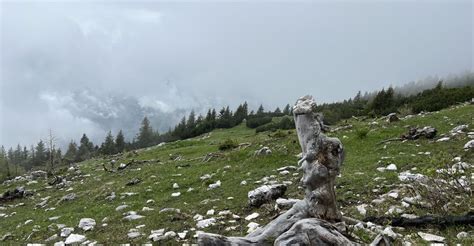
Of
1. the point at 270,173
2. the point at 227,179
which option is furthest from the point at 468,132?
the point at 227,179

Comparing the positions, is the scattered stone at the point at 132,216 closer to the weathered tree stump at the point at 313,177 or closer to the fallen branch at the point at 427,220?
the weathered tree stump at the point at 313,177

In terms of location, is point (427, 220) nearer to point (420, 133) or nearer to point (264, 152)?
point (420, 133)

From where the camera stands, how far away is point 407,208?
1040cm

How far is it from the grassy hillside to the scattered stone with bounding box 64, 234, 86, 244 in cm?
34

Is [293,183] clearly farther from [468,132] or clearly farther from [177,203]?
[468,132]

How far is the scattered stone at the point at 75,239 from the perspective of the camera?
1232 cm

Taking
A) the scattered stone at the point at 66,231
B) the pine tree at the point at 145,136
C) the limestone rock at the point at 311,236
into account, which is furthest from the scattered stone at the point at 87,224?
the pine tree at the point at 145,136

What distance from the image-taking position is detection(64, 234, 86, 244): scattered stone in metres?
12.3

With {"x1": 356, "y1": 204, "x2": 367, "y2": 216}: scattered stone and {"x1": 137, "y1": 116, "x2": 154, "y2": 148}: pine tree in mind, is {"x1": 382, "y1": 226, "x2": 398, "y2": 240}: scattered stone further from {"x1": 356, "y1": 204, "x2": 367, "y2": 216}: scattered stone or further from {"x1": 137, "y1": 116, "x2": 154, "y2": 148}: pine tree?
{"x1": 137, "y1": 116, "x2": 154, "y2": 148}: pine tree

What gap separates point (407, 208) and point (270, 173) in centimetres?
841

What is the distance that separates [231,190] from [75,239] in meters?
5.89

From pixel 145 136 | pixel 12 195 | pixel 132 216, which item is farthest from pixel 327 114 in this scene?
pixel 145 136

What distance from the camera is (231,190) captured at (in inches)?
638

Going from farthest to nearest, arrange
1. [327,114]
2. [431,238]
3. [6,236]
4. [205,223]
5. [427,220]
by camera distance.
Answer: [327,114] < [6,236] < [205,223] < [427,220] < [431,238]
